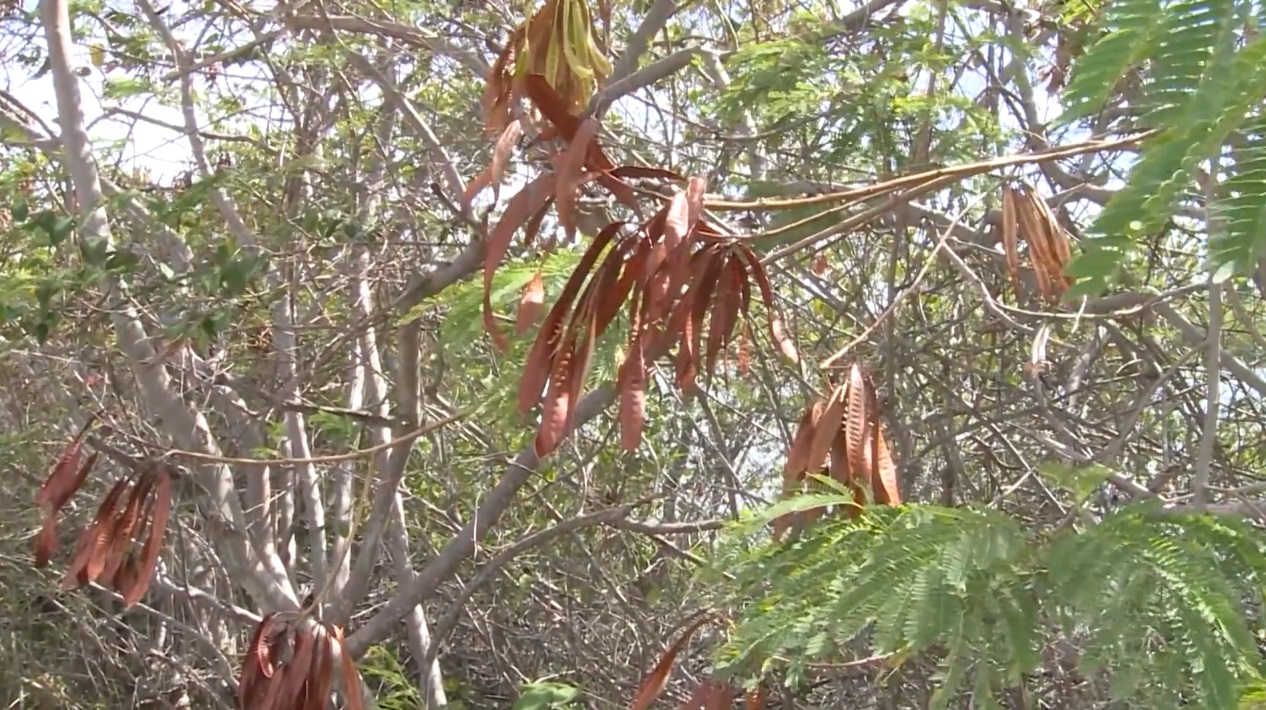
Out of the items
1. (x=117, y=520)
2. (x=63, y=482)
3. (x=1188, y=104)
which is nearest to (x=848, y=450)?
(x=1188, y=104)

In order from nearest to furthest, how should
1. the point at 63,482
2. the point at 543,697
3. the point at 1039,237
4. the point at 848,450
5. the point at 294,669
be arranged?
the point at 848,450, the point at 1039,237, the point at 294,669, the point at 63,482, the point at 543,697

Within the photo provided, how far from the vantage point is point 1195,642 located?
1014 mm

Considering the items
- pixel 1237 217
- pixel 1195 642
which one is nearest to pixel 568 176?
pixel 1237 217

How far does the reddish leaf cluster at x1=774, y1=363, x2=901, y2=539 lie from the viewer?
4.78 ft

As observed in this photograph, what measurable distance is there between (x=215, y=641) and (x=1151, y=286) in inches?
102

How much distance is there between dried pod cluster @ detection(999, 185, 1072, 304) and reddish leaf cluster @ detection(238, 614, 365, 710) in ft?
4.43

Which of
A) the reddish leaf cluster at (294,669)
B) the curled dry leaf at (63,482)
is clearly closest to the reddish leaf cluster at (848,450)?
the reddish leaf cluster at (294,669)

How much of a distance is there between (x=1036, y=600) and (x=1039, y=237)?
77 centimetres

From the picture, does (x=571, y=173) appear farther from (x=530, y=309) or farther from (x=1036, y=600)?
(x=1036, y=600)

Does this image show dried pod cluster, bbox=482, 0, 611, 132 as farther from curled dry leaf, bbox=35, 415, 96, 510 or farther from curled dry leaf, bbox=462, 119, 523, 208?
curled dry leaf, bbox=35, 415, 96, 510

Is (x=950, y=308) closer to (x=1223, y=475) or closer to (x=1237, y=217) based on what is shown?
(x=1223, y=475)

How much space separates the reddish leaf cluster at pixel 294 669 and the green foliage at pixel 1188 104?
5.30 ft

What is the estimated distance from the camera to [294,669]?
2080mm

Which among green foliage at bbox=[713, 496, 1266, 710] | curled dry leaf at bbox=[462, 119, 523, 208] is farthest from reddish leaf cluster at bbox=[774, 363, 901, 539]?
curled dry leaf at bbox=[462, 119, 523, 208]
